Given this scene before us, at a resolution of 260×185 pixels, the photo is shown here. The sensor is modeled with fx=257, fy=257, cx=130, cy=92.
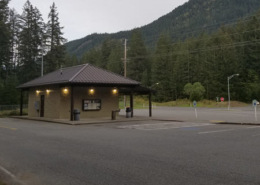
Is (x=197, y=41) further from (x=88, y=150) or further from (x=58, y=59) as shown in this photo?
(x=88, y=150)

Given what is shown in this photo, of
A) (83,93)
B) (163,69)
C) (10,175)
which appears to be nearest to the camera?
(10,175)

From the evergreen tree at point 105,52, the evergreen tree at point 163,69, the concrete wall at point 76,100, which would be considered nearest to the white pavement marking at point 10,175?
the concrete wall at point 76,100

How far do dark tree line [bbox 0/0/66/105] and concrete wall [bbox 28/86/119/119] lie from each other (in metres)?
33.9

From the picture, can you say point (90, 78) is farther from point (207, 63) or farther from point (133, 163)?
point (207, 63)

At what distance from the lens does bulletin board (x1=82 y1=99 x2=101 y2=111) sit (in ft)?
78.7

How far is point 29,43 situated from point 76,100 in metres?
40.3

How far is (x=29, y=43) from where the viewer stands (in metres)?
57.8

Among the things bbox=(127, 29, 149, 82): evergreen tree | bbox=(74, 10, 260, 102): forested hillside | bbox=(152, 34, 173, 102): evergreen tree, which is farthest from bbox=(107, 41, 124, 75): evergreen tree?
bbox=(152, 34, 173, 102): evergreen tree

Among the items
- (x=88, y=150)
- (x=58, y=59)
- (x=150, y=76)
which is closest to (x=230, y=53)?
(x=150, y=76)

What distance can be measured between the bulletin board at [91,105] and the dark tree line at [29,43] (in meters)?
36.6

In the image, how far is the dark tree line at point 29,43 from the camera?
5684 cm

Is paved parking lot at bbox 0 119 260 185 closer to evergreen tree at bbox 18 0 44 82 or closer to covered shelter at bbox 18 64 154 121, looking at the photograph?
covered shelter at bbox 18 64 154 121

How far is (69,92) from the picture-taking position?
23375 mm

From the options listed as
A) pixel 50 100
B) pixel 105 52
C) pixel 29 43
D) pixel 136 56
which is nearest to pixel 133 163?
pixel 50 100
